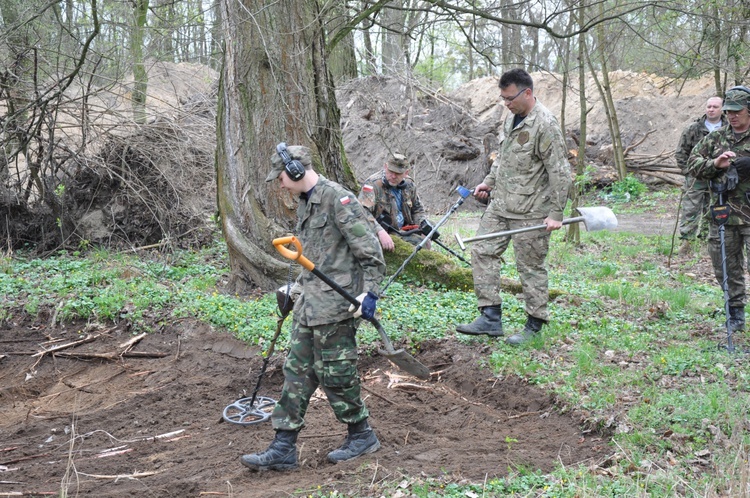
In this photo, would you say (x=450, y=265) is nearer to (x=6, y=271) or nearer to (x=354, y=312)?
(x=354, y=312)

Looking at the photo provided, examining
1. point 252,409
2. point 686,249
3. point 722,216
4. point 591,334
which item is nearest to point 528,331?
point 591,334

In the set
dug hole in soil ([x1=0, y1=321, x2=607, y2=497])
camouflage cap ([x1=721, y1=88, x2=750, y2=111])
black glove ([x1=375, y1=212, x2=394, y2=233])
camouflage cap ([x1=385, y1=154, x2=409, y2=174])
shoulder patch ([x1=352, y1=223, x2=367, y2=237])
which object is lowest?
dug hole in soil ([x1=0, y1=321, x2=607, y2=497])

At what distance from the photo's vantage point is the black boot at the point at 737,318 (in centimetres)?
666

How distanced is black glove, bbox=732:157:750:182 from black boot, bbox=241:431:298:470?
4.71m

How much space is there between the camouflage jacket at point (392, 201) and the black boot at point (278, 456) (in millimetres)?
4521

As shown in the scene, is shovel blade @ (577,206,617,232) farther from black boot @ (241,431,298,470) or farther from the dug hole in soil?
black boot @ (241,431,298,470)

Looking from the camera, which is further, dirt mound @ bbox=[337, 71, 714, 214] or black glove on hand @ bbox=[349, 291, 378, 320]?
dirt mound @ bbox=[337, 71, 714, 214]

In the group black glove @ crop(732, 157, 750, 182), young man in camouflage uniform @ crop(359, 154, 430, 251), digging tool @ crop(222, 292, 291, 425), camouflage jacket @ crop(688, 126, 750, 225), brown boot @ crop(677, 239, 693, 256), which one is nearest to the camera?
digging tool @ crop(222, 292, 291, 425)

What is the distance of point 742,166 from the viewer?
6336mm

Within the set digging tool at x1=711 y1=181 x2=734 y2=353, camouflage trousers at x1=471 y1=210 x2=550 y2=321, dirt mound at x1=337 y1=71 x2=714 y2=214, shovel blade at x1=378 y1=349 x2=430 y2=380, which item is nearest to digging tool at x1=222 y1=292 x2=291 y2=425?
Result: shovel blade at x1=378 y1=349 x2=430 y2=380

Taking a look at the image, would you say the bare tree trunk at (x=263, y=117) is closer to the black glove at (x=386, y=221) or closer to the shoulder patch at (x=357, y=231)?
the black glove at (x=386, y=221)

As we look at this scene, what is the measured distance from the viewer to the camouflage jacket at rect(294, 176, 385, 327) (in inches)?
173

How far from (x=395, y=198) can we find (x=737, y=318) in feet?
14.1

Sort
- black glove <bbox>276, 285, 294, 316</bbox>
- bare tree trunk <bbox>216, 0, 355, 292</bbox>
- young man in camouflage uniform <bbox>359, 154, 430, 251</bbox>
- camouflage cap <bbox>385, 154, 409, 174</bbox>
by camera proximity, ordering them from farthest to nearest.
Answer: young man in camouflage uniform <bbox>359, 154, 430, 251</bbox>, camouflage cap <bbox>385, 154, 409, 174</bbox>, bare tree trunk <bbox>216, 0, 355, 292</bbox>, black glove <bbox>276, 285, 294, 316</bbox>
